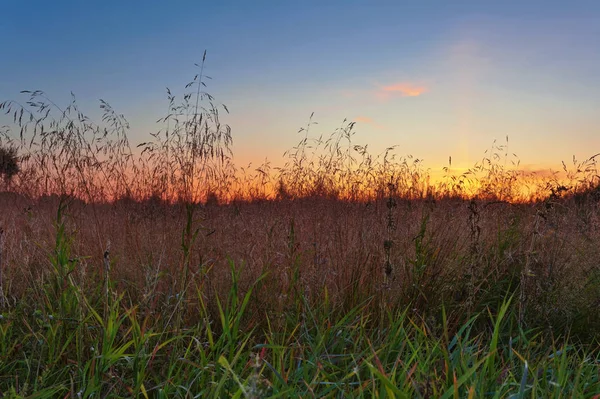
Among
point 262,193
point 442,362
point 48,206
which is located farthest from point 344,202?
point 442,362

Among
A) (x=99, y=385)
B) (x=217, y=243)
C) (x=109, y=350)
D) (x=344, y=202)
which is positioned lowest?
(x=99, y=385)

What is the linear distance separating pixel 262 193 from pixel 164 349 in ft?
15.1

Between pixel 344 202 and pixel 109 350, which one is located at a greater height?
pixel 344 202

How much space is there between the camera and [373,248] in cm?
327

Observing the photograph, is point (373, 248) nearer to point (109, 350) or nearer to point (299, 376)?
point (299, 376)

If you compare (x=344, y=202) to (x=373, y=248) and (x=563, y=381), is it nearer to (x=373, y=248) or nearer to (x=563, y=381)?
(x=373, y=248)

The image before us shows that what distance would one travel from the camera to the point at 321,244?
12.2ft

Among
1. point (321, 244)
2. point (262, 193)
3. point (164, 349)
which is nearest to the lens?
point (164, 349)

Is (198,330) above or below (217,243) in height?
below

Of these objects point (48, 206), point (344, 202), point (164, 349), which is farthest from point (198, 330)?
point (48, 206)

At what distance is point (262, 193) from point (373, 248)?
11.9 feet

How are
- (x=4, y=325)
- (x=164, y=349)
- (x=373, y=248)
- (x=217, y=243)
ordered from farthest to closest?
(x=217, y=243) < (x=373, y=248) < (x=4, y=325) < (x=164, y=349)

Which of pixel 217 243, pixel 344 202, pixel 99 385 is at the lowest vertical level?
pixel 99 385

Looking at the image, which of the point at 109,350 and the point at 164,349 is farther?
the point at 164,349
